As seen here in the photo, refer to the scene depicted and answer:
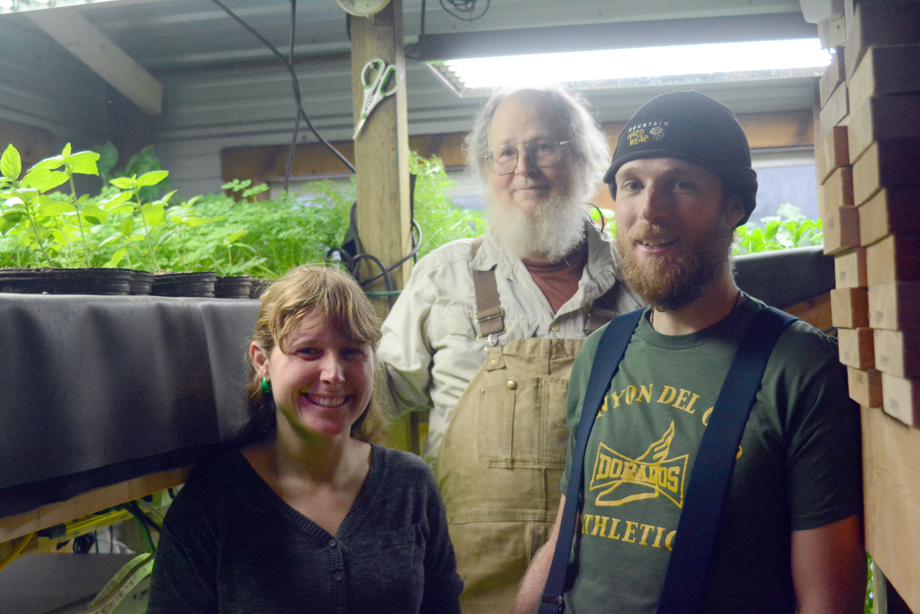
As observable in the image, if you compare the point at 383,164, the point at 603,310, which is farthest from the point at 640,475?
the point at 383,164

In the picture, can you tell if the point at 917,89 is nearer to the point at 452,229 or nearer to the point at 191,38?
the point at 452,229

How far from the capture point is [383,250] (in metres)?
2.63

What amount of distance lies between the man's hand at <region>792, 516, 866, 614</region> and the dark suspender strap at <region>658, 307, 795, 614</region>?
0.53 ft

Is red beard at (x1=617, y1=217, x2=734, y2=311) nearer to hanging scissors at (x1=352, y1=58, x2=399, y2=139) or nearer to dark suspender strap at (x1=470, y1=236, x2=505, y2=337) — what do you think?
dark suspender strap at (x1=470, y1=236, x2=505, y2=337)

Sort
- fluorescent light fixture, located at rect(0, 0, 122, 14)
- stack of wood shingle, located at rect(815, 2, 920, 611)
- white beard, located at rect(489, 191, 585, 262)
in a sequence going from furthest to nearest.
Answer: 1. fluorescent light fixture, located at rect(0, 0, 122, 14)
2. white beard, located at rect(489, 191, 585, 262)
3. stack of wood shingle, located at rect(815, 2, 920, 611)

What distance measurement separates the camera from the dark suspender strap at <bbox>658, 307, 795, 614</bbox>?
4.00 ft

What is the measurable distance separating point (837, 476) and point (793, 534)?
0.14 meters

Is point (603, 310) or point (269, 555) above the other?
point (603, 310)

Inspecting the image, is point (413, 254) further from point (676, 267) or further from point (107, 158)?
point (107, 158)

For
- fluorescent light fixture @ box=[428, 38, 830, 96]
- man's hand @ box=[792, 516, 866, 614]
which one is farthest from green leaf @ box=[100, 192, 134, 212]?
fluorescent light fixture @ box=[428, 38, 830, 96]

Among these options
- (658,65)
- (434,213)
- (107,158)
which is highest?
(658,65)

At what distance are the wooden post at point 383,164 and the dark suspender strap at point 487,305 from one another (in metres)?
0.62

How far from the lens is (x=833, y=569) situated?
118 centimetres

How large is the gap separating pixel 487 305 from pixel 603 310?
33 centimetres
